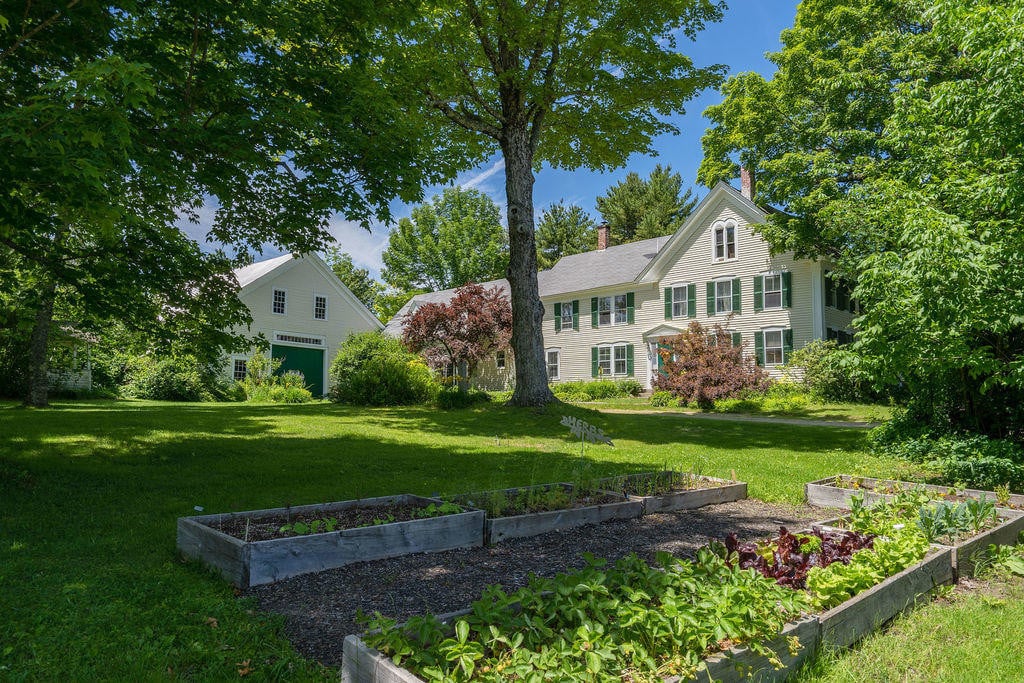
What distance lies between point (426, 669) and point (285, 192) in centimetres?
722

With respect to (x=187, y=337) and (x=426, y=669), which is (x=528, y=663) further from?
(x=187, y=337)

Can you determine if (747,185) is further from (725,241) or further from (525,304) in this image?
(525,304)

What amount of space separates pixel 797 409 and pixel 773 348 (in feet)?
18.1

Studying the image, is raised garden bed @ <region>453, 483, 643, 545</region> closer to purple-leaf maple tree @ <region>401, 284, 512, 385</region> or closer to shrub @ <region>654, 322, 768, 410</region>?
shrub @ <region>654, 322, 768, 410</region>

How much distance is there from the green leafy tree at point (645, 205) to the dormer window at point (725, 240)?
60.2 ft

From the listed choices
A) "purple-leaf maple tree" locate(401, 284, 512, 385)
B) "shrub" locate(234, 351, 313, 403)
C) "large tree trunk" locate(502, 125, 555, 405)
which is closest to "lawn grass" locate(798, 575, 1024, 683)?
"large tree trunk" locate(502, 125, 555, 405)

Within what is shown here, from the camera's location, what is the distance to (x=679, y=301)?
27.2 meters

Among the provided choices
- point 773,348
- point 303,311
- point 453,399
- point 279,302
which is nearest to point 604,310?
point 773,348

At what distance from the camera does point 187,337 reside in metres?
9.04

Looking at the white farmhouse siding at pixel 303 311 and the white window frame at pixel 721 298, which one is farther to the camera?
the white farmhouse siding at pixel 303 311

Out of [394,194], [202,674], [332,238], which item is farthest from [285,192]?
[202,674]

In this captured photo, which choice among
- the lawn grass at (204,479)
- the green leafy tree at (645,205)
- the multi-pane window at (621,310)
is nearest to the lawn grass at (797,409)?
the lawn grass at (204,479)

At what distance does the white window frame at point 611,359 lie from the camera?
28.7 meters

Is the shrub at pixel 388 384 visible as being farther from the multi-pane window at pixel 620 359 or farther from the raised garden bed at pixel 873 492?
the raised garden bed at pixel 873 492
